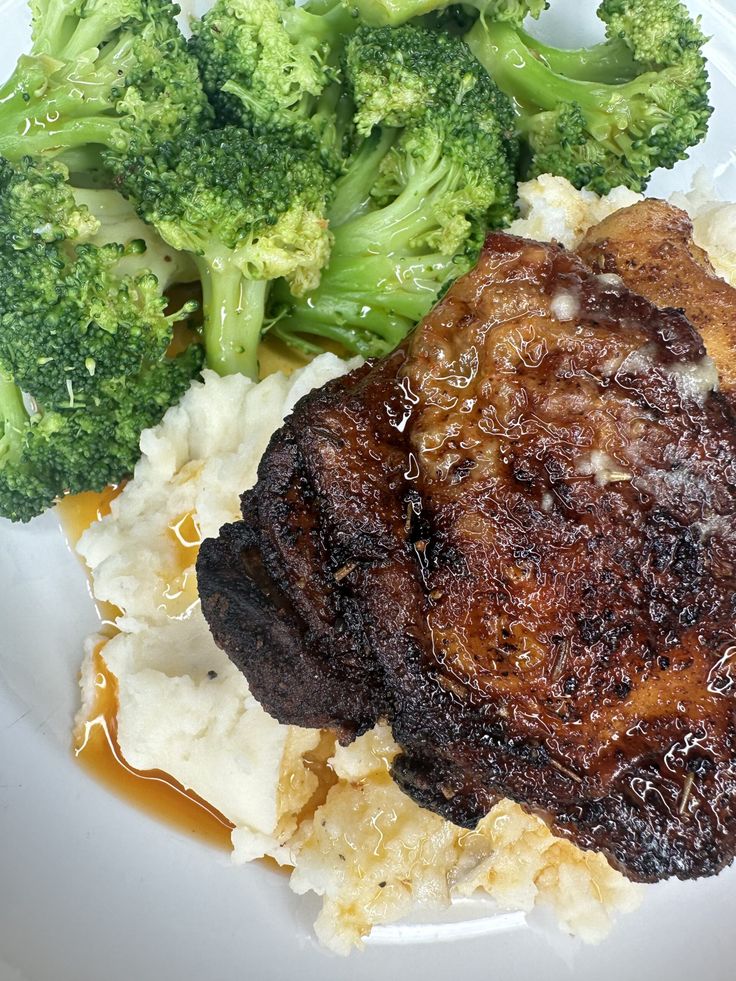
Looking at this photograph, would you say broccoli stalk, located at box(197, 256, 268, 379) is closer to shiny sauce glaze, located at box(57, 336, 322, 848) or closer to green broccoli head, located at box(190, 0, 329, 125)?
green broccoli head, located at box(190, 0, 329, 125)

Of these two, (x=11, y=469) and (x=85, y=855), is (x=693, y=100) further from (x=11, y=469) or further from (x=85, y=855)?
(x=85, y=855)

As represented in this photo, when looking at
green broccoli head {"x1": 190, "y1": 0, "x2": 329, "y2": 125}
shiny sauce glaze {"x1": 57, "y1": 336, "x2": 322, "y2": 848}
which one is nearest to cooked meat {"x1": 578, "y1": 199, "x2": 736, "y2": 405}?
green broccoli head {"x1": 190, "y1": 0, "x2": 329, "y2": 125}

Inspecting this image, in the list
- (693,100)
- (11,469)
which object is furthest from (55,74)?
(693,100)

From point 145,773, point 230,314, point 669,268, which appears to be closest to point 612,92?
point 669,268

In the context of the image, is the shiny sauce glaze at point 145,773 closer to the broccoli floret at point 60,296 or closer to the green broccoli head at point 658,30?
the broccoli floret at point 60,296

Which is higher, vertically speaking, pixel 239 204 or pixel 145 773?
pixel 239 204

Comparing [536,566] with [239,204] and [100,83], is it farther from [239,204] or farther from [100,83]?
[100,83]

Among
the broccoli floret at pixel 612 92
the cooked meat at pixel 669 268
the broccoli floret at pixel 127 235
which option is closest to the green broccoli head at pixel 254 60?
the broccoli floret at pixel 127 235

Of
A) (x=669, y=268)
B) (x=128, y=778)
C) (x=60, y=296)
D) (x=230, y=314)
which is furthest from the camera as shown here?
(x=128, y=778)
